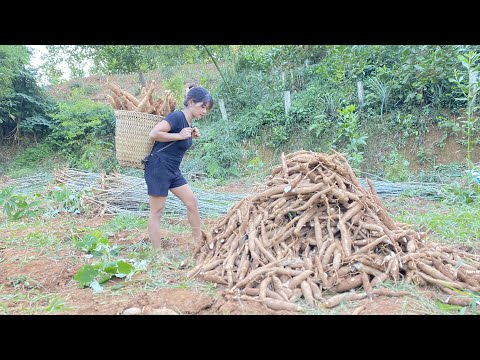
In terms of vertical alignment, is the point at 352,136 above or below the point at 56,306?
above

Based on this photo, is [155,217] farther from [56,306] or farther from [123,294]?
[56,306]

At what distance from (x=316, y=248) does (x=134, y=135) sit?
1.71 meters

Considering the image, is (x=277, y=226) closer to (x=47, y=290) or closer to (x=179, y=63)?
(x=47, y=290)

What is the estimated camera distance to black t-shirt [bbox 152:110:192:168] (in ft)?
9.80

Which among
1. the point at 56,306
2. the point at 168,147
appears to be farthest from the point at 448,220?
the point at 56,306

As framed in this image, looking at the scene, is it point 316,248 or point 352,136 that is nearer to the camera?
point 316,248

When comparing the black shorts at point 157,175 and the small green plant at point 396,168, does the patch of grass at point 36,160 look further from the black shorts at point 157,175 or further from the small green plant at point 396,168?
the small green plant at point 396,168

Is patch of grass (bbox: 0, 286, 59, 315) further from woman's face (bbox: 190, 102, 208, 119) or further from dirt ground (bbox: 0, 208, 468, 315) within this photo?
woman's face (bbox: 190, 102, 208, 119)

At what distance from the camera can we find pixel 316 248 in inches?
104

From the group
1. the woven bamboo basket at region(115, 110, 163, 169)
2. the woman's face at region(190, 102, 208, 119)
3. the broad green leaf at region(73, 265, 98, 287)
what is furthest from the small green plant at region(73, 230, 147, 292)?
the woman's face at region(190, 102, 208, 119)

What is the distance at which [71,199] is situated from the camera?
526 cm

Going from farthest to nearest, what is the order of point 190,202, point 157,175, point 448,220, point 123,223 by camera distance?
point 123,223, point 448,220, point 190,202, point 157,175

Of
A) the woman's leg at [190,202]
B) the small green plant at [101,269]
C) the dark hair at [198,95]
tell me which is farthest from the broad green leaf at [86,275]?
the dark hair at [198,95]

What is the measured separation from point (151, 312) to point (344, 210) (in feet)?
5.09
